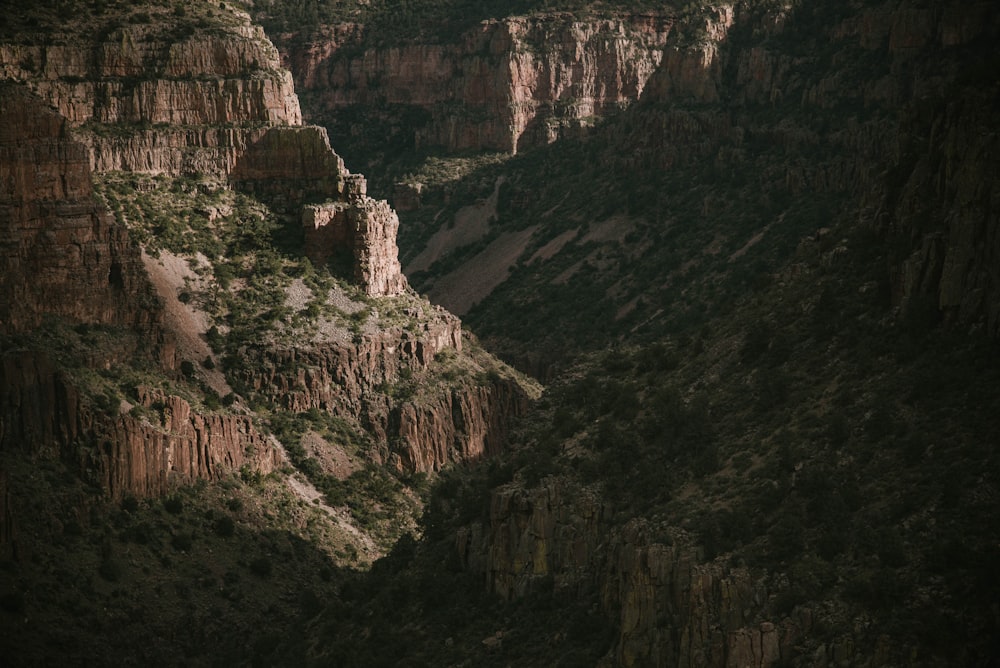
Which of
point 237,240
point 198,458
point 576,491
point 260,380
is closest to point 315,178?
point 237,240

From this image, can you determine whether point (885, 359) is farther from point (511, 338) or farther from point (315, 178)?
point (511, 338)

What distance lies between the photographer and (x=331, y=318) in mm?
122250

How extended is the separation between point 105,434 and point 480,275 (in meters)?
73.2

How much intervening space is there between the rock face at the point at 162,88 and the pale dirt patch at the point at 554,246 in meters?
42.9

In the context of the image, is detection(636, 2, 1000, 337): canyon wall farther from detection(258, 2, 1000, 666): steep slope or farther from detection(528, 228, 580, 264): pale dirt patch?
detection(528, 228, 580, 264): pale dirt patch

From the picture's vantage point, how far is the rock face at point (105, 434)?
325 ft

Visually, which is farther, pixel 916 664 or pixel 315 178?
pixel 315 178

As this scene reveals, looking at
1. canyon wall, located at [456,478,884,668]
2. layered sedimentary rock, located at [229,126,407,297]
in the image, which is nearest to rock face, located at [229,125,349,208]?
layered sedimentary rock, located at [229,126,407,297]

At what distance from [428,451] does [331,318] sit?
28.6 feet

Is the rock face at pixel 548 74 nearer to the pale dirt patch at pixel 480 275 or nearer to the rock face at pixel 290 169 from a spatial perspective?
the pale dirt patch at pixel 480 275

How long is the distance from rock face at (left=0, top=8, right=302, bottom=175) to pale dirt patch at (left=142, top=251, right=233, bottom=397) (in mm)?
6121

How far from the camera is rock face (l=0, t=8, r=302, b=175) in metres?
120

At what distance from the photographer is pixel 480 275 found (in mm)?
172500

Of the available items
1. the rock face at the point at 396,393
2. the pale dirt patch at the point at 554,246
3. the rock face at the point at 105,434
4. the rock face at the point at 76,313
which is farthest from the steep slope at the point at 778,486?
the pale dirt patch at the point at 554,246
